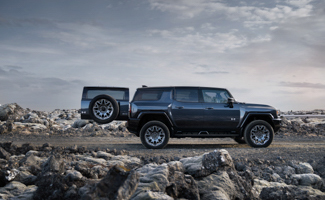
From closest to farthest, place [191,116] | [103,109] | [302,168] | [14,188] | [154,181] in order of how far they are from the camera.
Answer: [154,181]
[14,188]
[302,168]
[103,109]
[191,116]

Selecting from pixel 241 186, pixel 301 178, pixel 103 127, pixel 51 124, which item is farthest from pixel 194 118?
pixel 51 124

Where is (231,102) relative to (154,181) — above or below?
above

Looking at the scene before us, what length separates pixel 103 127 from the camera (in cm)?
1736

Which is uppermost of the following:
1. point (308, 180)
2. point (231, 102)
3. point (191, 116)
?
point (231, 102)

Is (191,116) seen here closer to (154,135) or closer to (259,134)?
(154,135)

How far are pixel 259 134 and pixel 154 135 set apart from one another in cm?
378

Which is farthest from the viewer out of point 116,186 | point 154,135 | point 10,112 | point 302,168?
point 10,112

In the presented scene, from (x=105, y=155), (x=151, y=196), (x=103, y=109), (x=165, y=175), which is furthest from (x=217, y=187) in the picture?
(x=103, y=109)

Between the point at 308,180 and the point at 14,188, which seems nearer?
the point at 14,188

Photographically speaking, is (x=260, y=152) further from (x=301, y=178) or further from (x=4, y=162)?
(x=4, y=162)

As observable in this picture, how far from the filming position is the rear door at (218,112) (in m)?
10.1

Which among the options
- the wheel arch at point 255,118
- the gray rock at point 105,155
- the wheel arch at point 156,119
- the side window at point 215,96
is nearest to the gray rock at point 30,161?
the gray rock at point 105,155

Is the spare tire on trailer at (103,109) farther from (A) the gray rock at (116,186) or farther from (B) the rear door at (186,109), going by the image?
(A) the gray rock at (116,186)

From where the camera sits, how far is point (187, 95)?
10.1 metres
